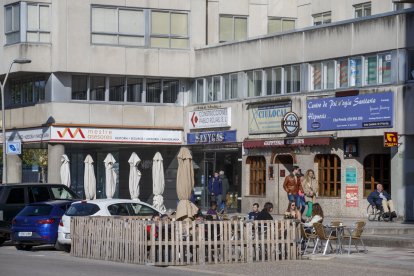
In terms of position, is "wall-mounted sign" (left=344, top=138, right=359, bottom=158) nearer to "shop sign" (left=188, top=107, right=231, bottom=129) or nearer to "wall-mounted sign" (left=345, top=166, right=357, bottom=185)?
"wall-mounted sign" (left=345, top=166, right=357, bottom=185)

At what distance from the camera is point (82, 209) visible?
28.5 meters

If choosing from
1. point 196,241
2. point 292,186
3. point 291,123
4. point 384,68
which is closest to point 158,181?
point 291,123

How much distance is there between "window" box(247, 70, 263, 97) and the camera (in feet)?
155

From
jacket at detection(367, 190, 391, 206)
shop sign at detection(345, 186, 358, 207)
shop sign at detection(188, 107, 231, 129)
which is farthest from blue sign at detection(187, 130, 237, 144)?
jacket at detection(367, 190, 391, 206)

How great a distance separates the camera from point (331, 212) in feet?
140

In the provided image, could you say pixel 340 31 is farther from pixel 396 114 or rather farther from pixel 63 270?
pixel 63 270

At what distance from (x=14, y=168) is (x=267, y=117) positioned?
15.7 m

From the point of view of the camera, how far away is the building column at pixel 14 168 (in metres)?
54.7

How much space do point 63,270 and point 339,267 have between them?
6.01m

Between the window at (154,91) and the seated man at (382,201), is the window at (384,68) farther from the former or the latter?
the window at (154,91)

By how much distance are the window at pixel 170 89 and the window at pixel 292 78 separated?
27.6 ft

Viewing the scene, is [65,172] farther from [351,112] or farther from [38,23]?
[351,112]

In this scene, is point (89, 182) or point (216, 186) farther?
point (89, 182)

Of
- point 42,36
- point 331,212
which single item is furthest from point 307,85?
point 42,36
